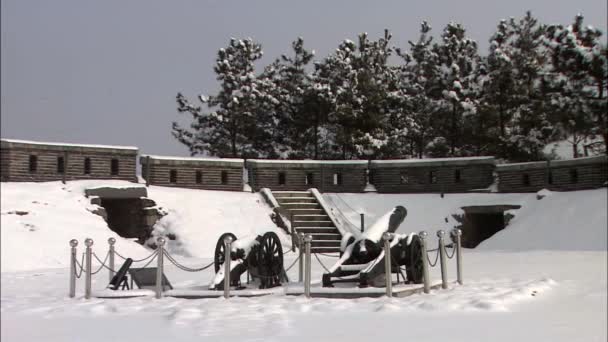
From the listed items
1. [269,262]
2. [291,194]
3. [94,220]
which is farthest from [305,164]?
[269,262]

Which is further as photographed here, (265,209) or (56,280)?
(265,209)

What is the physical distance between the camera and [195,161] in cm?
2055

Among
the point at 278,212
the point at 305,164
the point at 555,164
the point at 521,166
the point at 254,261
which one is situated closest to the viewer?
the point at 254,261

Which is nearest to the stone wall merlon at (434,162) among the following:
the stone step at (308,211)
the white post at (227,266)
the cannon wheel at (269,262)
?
the stone step at (308,211)

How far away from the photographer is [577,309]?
729 centimetres

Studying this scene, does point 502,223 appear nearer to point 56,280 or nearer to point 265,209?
point 265,209

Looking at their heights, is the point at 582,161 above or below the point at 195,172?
above

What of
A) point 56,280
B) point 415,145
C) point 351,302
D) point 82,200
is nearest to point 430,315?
point 351,302

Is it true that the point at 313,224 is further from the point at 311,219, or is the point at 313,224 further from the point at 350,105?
the point at 350,105

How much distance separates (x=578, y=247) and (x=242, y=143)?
32.2 ft

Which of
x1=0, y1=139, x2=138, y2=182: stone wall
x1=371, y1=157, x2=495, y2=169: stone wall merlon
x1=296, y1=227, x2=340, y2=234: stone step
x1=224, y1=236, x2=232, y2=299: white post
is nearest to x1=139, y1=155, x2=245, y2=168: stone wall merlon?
x1=0, y1=139, x2=138, y2=182: stone wall

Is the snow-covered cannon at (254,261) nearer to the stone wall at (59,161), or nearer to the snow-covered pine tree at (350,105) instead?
the stone wall at (59,161)

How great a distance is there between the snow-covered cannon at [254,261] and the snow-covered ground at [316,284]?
25.3 inches

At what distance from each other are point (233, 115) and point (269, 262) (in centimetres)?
962
